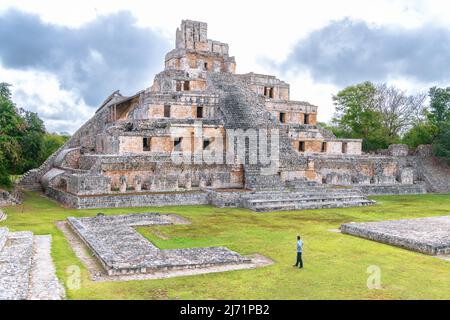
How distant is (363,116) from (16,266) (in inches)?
1295

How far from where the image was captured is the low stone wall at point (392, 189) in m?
25.8

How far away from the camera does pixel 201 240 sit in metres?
13.2

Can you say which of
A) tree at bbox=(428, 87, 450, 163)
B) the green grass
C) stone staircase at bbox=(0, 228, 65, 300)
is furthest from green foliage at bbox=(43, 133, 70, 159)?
tree at bbox=(428, 87, 450, 163)

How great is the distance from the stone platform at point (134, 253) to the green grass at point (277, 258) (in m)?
0.59

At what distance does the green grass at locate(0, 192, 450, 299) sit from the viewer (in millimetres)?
8523

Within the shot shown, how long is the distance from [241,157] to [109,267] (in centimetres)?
1502

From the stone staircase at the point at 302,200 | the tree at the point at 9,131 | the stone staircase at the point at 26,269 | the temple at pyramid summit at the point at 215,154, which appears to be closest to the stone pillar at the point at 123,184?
the temple at pyramid summit at the point at 215,154

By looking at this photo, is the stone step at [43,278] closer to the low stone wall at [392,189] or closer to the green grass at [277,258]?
the green grass at [277,258]

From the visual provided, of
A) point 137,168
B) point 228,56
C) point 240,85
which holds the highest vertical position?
point 228,56

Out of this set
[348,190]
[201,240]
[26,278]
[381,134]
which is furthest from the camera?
[381,134]

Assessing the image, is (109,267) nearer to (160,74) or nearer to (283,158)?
(283,158)

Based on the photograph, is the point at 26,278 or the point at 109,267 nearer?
the point at 26,278

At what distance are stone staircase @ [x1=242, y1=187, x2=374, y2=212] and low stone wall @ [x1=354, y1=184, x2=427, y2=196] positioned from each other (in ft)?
11.0
